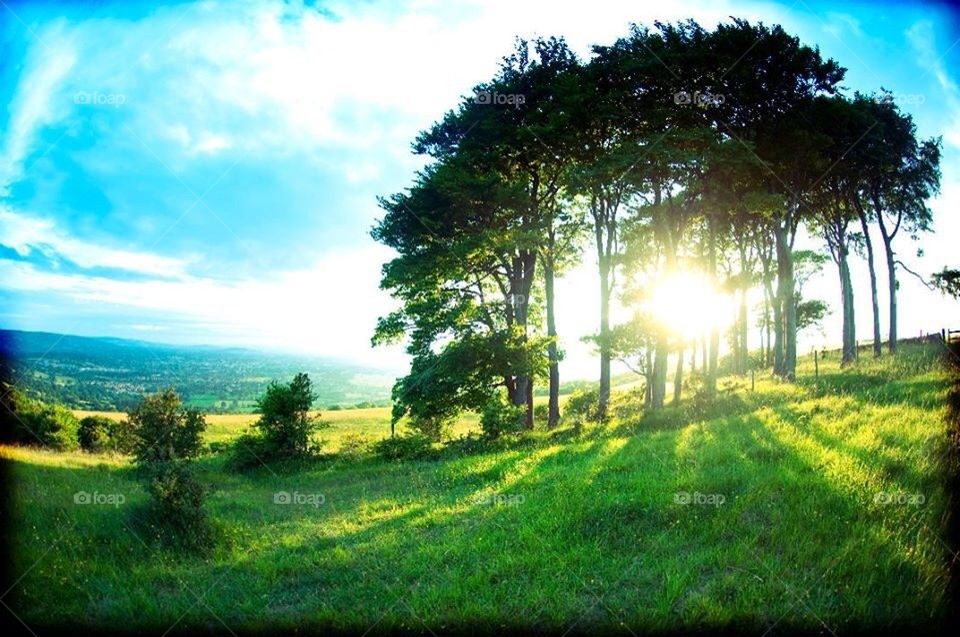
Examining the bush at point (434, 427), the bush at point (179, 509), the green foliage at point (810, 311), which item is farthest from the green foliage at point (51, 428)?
the green foliage at point (810, 311)

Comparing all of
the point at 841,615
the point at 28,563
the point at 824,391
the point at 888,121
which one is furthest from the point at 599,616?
the point at 888,121

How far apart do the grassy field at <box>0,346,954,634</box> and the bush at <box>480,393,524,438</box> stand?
28.9 feet

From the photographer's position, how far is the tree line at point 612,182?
18234 millimetres

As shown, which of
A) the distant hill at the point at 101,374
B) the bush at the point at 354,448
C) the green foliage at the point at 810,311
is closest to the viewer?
the distant hill at the point at 101,374

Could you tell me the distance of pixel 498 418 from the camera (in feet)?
66.3

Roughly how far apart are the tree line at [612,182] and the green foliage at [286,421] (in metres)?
4.48

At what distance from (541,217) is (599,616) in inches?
745

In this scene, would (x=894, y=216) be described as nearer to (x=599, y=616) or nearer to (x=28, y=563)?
(x=599, y=616)

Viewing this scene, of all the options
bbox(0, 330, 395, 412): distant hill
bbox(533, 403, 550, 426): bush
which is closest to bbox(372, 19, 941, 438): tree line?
bbox(533, 403, 550, 426): bush

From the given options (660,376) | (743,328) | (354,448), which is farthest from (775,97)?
(354,448)

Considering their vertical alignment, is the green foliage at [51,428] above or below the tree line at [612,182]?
below

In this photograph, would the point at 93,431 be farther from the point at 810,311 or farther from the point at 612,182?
the point at 810,311

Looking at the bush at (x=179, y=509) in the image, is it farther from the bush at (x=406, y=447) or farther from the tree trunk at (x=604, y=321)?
the tree trunk at (x=604, y=321)

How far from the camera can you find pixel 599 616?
511 centimetres
